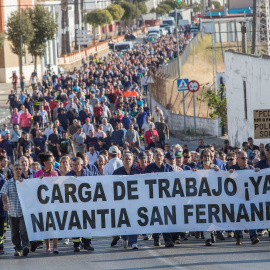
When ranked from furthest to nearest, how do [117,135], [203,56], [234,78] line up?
[203,56]
[234,78]
[117,135]

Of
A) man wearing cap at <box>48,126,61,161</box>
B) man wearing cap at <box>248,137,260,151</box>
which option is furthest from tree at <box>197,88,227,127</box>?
man wearing cap at <box>248,137,260,151</box>

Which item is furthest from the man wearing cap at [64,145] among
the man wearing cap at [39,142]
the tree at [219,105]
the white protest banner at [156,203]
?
the tree at [219,105]

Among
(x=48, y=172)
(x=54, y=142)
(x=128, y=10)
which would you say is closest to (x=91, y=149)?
(x=54, y=142)

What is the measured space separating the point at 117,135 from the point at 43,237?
10.0 m

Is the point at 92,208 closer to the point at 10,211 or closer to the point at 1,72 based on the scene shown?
the point at 10,211

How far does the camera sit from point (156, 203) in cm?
1315

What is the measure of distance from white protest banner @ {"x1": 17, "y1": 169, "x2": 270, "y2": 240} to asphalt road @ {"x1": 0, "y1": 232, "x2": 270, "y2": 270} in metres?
0.35

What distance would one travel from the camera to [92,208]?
13.1 meters

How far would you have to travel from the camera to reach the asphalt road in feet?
37.6

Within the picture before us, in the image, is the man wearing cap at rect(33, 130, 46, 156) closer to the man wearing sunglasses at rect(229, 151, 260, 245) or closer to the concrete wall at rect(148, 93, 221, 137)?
the man wearing sunglasses at rect(229, 151, 260, 245)

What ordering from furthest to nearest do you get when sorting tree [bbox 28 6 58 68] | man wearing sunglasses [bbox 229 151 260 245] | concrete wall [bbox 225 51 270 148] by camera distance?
1. tree [bbox 28 6 58 68]
2. concrete wall [bbox 225 51 270 148]
3. man wearing sunglasses [bbox 229 151 260 245]

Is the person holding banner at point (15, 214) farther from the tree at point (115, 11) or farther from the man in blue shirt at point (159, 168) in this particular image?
the tree at point (115, 11)

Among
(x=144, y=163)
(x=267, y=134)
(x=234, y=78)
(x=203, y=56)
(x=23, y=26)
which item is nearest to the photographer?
(x=144, y=163)

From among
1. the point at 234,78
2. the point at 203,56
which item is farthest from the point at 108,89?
the point at 203,56
